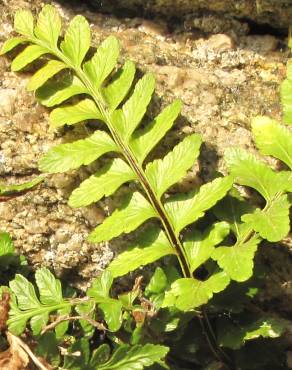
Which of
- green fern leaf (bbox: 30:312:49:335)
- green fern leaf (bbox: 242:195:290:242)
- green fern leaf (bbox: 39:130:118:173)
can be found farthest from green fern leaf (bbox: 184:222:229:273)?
green fern leaf (bbox: 30:312:49:335)

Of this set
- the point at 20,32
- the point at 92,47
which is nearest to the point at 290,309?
the point at 92,47

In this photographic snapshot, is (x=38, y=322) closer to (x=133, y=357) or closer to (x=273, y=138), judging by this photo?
(x=133, y=357)

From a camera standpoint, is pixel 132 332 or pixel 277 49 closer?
pixel 132 332

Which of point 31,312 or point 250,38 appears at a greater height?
point 250,38

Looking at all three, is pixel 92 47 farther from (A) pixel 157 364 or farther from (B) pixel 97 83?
(A) pixel 157 364

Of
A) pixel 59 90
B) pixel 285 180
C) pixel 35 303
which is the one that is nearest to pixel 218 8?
pixel 59 90

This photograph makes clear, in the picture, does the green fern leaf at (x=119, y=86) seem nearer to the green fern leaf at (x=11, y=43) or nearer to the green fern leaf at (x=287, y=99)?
the green fern leaf at (x=11, y=43)

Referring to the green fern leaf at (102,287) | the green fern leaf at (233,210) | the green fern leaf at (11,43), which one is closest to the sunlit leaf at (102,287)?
the green fern leaf at (102,287)
